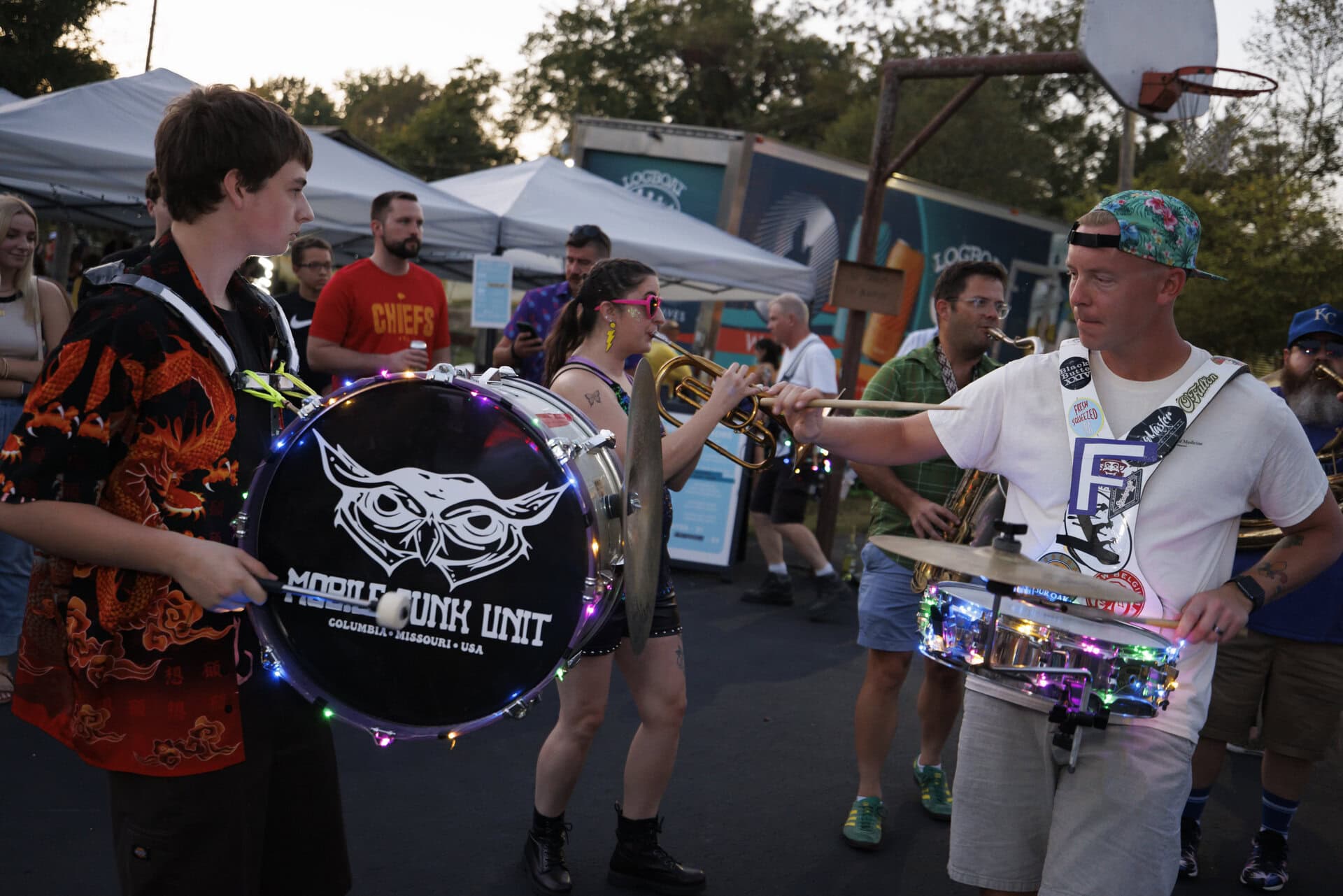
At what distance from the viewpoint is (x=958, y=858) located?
259 cm

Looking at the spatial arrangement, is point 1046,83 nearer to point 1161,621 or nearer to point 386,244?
point 386,244

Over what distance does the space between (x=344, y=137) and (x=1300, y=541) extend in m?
13.4

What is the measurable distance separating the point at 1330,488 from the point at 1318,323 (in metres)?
0.91

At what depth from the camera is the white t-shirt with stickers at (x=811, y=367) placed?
8.37 meters

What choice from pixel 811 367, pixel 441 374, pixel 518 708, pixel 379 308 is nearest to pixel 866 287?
pixel 811 367

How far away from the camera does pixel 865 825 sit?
14.2 feet

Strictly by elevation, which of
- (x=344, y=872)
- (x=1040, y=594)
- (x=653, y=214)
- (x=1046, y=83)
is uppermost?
(x=1046, y=83)

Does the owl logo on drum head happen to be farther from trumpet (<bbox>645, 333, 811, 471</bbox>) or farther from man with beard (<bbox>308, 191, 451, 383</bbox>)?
man with beard (<bbox>308, 191, 451, 383</bbox>)

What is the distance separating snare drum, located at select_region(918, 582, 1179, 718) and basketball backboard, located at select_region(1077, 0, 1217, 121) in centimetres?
691

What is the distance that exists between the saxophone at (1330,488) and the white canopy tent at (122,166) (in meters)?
6.00

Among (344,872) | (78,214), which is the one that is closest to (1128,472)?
(344,872)

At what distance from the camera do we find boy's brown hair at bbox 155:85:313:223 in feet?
6.66

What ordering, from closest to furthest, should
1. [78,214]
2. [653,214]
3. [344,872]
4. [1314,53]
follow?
[344,872], [78,214], [653,214], [1314,53]

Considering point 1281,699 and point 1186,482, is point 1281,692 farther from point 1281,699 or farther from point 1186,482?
point 1186,482
